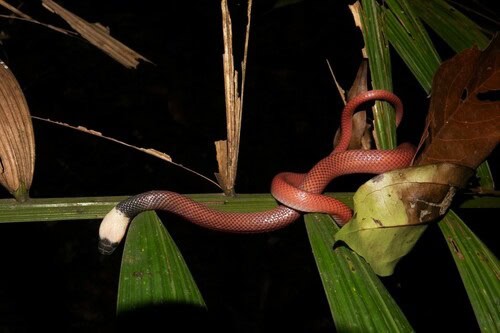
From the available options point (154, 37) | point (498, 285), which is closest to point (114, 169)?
point (154, 37)

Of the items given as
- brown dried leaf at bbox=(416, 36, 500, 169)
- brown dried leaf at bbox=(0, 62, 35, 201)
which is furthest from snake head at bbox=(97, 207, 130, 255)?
brown dried leaf at bbox=(416, 36, 500, 169)

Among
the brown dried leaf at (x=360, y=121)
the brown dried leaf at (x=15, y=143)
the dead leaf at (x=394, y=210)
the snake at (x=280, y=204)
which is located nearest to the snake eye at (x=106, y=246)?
the snake at (x=280, y=204)

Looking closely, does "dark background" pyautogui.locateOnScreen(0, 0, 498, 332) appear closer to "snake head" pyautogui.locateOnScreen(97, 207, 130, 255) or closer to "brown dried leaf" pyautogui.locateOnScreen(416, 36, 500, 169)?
"snake head" pyautogui.locateOnScreen(97, 207, 130, 255)

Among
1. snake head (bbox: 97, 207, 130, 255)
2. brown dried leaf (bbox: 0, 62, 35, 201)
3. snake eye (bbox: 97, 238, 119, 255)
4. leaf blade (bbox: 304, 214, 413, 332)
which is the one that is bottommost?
leaf blade (bbox: 304, 214, 413, 332)

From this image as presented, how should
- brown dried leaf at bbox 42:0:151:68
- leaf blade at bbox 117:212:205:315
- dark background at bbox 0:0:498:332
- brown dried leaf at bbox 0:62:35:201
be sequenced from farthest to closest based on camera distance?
dark background at bbox 0:0:498:332
brown dried leaf at bbox 42:0:151:68
brown dried leaf at bbox 0:62:35:201
leaf blade at bbox 117:212:205:315

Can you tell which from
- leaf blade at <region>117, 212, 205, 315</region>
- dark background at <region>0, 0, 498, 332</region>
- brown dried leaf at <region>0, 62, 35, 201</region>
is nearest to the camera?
leaf blade at <region>117, 212, 205, 315</region>

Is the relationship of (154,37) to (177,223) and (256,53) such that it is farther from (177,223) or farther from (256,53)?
(177,223)

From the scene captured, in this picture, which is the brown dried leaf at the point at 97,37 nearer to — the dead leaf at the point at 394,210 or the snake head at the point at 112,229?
the snake head at the point at 112,229

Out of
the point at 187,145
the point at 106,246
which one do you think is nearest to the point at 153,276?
the point at 106,246
